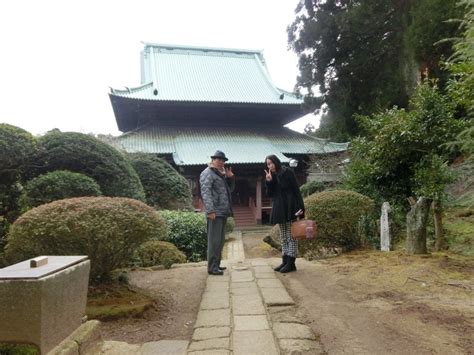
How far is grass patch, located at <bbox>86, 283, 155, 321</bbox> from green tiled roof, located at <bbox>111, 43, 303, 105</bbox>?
14622mm

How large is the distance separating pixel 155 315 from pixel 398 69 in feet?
48.8

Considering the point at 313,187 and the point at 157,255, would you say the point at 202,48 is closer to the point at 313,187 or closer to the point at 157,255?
the point at 313,187

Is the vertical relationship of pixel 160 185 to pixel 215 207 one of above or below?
above

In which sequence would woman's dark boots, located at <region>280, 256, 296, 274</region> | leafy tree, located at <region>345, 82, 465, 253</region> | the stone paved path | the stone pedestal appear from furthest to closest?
leafy tree, located at <region>345, 82, 465, 253</region> → woman's dark boots, located at <region>280, 256, 296, 274</region> → the stone paved path → the stone pedestal

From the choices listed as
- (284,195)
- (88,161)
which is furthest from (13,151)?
(284,195)

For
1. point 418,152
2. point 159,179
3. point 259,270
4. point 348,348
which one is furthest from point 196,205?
point 348,348

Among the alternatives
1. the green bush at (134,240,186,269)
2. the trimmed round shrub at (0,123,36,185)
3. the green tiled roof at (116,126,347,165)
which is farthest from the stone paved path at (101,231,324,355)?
the green tiled roof at (116,126,347,165)

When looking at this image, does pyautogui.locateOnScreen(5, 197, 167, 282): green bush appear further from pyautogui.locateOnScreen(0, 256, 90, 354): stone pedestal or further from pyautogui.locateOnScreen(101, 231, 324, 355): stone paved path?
pyautogui.locateOnScreen(0, 256, 90, 354): stone pedestal

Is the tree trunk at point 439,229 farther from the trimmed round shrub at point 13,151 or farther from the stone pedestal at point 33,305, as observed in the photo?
the trimmed round shrub at point 13,151

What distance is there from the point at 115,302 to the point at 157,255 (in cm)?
335

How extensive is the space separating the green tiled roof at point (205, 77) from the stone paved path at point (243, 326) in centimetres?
1451

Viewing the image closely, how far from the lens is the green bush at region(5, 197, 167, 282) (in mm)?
3266

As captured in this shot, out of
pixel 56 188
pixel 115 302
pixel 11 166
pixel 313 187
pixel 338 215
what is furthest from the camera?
pixel 313 187

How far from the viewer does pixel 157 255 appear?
670 centimetres
